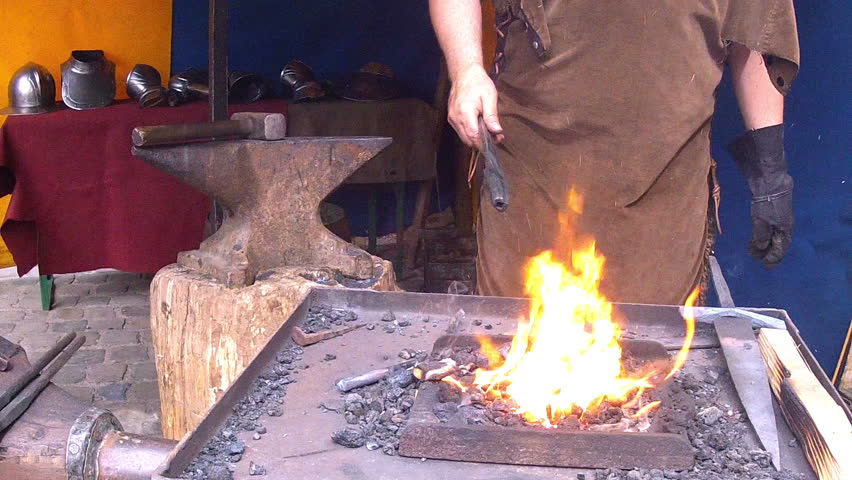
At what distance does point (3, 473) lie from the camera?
1.93 meters

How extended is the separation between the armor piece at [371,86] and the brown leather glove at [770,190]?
339 centimetres

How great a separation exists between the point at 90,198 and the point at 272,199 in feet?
8.50

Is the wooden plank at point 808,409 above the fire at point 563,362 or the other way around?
above

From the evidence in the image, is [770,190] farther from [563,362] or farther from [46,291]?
[46,291]

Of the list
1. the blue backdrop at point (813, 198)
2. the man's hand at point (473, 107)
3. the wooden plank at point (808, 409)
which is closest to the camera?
the wooden plank at point (808, 409)

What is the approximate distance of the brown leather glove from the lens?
259 cm

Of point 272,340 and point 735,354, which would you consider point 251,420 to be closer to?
point 272,340

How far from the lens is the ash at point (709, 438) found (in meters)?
1.48

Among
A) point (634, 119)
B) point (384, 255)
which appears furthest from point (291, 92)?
point (634, 119)

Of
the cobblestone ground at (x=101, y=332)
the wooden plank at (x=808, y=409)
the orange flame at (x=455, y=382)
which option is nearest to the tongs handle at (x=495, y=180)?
the orange flame at (x=455, y=382)

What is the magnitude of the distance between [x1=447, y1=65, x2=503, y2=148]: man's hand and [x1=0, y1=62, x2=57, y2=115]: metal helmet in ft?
13.0

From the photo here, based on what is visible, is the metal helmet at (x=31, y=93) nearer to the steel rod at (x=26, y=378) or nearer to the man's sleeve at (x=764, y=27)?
the steel rod at (x=26, y=378)

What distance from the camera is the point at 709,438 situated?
1.60 metres

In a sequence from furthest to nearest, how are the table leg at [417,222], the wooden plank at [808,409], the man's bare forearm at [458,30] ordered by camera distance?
the table leg at [417,222]
the man's bare forearm at [458,30]
the wooden plank at [808,409]
